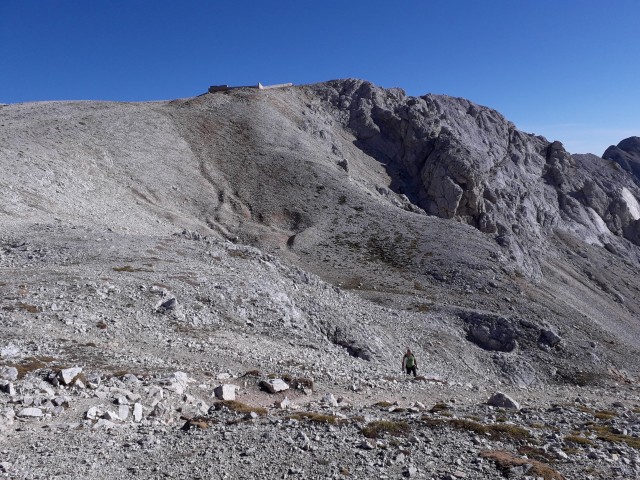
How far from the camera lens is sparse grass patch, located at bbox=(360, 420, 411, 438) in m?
16.2

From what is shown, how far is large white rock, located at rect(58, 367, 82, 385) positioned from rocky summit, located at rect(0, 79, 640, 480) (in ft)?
0.23

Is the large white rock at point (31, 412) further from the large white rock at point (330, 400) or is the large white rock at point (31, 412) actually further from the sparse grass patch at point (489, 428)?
the sparse grass patch at point (489, 428)

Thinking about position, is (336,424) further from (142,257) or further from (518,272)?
(518,272)

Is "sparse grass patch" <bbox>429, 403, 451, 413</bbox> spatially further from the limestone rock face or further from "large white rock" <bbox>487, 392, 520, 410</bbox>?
the limestone rock face

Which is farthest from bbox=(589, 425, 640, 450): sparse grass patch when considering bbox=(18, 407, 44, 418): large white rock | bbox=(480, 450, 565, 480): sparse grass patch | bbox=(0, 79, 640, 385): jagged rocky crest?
bbox=(18, 407, 44, 418): large white rock

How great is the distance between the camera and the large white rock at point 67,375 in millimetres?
16844

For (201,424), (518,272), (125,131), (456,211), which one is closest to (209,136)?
(125,131)

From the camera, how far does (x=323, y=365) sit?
26.5 m

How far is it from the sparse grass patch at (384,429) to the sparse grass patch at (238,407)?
366 centimetres

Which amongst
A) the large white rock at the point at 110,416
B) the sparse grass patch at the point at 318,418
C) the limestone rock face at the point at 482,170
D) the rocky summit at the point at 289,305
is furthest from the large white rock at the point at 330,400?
the limestone rock face at the point at 482,170

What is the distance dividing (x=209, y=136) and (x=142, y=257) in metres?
61.0

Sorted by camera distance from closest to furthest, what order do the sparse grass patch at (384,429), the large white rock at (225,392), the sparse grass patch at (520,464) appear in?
the sparse grass patch at (520,464)
the sparse grass patch at (384,429)
the large white rock at (225,392)

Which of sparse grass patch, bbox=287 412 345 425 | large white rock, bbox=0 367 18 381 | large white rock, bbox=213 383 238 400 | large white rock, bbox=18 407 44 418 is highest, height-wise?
large white rock, bbox=0 367 18 381

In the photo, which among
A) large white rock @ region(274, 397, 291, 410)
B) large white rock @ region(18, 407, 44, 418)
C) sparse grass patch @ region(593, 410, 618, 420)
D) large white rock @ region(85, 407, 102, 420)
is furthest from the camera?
sparse grass patch @ region(593, 410, 618, 420)
